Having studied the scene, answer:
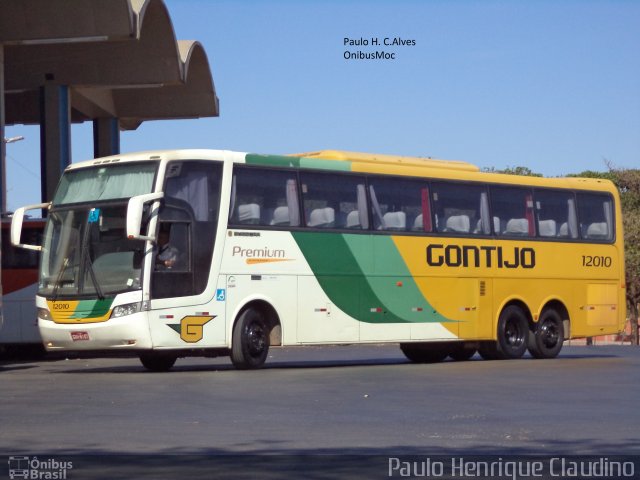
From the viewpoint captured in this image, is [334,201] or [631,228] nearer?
[334,201]

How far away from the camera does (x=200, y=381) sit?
17.7 m

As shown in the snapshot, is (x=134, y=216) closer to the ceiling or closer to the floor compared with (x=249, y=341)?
closer to the ceiling

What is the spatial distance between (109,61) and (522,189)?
56.5 ft

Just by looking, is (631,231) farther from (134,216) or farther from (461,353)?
(134,216)

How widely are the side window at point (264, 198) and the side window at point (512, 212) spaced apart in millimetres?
4826

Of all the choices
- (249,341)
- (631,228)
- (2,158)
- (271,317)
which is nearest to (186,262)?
(249,341)

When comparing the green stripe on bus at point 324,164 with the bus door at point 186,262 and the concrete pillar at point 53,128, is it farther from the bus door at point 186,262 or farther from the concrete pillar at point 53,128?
the concrete pillar at point 53,128

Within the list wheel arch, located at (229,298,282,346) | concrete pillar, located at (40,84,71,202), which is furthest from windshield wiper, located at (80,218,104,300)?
concrete pillar, located at (40,84,71,202)

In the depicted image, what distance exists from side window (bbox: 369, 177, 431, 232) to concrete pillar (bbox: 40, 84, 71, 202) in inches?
701

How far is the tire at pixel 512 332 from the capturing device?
2462 centimetres

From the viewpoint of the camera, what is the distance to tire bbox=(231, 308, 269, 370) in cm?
2031

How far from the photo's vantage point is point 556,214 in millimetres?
25719

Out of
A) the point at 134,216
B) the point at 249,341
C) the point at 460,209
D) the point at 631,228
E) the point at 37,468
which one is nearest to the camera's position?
the point at 37,468

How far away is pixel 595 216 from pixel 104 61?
684 inches
